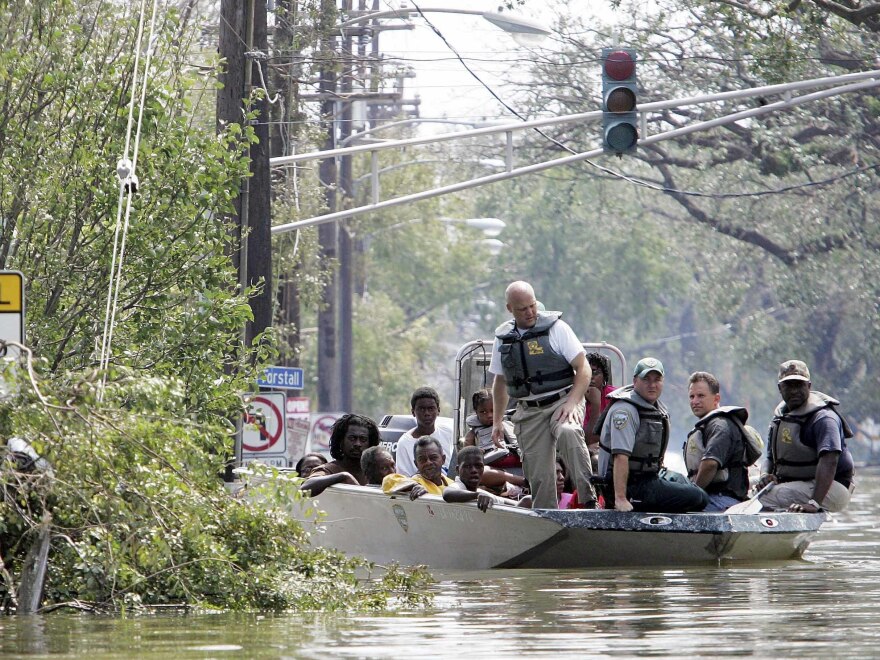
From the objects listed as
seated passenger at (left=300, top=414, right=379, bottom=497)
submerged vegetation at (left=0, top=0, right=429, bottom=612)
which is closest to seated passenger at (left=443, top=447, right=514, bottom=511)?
seated passenger at (left=300, top=414, right=379, bottom=497)

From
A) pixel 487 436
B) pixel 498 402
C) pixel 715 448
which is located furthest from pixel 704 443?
pixel 487 436

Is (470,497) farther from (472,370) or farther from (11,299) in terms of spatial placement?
(11,299)

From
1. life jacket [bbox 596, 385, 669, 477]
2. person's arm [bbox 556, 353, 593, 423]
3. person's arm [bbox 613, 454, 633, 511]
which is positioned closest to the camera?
person's arm [bbox 556, 353, 593, 423]

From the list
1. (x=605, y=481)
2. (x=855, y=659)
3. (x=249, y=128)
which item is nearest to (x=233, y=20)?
(x=249, y=128)

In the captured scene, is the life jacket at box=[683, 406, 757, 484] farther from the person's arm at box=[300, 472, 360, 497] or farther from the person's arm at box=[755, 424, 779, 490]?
the person's arm at box=[300, 472, 360, 497]

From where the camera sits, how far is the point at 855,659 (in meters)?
8.50

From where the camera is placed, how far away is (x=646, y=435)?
13.7 meters

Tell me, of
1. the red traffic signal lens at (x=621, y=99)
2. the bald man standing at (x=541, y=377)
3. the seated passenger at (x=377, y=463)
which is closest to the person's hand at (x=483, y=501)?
the bald man standing at (x=541, y=377)

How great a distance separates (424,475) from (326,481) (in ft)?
2.66

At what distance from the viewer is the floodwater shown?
29.2 feet

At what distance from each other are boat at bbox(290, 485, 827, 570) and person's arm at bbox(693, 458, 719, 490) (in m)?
0.47

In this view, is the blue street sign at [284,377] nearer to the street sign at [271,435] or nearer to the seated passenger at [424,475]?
the street sign at [271,435]

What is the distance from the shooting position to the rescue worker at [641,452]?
13.6 metres

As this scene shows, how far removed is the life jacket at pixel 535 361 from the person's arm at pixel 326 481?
1899 mm
